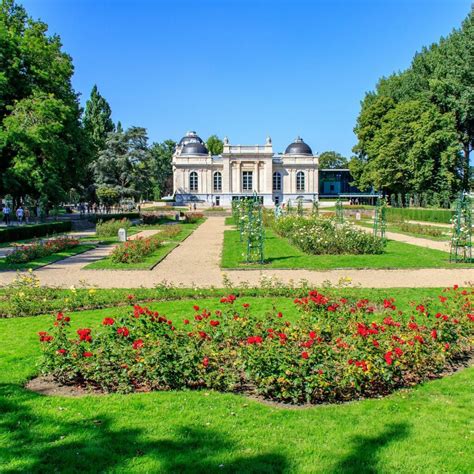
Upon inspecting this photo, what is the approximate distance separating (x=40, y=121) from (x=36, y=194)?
4.57 m

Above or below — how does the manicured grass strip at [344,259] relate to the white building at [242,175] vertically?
below

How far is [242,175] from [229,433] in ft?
245

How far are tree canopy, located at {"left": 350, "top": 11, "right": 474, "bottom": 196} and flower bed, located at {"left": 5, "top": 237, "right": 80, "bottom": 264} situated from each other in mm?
31776

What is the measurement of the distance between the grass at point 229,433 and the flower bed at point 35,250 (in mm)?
10783

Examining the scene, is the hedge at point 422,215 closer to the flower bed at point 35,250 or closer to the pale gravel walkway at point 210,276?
the pale gravel walkway at point 210,276

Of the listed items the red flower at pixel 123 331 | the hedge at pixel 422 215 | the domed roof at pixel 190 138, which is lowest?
the red flower at pixel 123 331

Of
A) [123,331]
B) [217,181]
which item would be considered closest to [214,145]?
[217,181]

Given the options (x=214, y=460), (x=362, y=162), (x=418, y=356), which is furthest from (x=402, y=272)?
(x=362, y=162)

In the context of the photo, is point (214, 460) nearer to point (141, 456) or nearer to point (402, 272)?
point (141, 456)

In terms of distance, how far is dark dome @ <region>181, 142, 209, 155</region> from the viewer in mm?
79562

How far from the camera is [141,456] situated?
3656mm

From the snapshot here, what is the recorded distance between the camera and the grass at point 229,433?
3.57 metres

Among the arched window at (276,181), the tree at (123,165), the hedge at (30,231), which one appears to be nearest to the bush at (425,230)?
the hedge at (30,231)

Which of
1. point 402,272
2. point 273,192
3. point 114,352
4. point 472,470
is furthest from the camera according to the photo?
point 273,192
